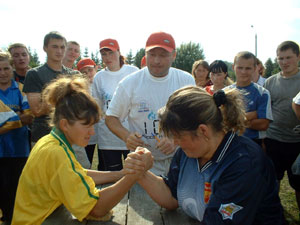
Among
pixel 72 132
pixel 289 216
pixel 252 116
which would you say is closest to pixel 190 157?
pixel 72 132

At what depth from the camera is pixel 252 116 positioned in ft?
11.1

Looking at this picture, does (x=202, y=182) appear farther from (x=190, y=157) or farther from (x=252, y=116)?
(x=252, y=116)

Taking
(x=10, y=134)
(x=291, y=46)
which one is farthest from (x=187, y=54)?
(x=10, y=134)

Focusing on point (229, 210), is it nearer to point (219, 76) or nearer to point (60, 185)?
point (60, 185)

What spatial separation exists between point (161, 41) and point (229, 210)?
1.85 m

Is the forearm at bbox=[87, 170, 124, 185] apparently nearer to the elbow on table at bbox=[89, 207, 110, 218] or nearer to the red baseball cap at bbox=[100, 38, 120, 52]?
the elbow on table at bbox=[89, 207, 110, 218]

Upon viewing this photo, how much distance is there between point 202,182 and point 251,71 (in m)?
2.46

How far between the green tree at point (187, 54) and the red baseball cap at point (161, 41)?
47280 millimetres

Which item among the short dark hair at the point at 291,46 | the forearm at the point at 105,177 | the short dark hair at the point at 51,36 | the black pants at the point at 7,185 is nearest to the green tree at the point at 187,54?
the short dark hair at the point at 291,46

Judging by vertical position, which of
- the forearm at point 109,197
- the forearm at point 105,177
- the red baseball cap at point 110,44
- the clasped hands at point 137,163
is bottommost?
the forearm at point 105,177

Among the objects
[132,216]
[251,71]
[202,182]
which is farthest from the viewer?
[251,71]

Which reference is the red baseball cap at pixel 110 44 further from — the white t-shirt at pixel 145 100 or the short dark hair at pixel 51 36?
the white t-shirt at pixel 145 100

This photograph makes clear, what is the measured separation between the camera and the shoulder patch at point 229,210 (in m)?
1.37

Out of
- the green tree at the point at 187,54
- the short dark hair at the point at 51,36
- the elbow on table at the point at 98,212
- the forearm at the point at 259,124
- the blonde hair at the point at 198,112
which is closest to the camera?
the blonde hair at the point at 198,112
